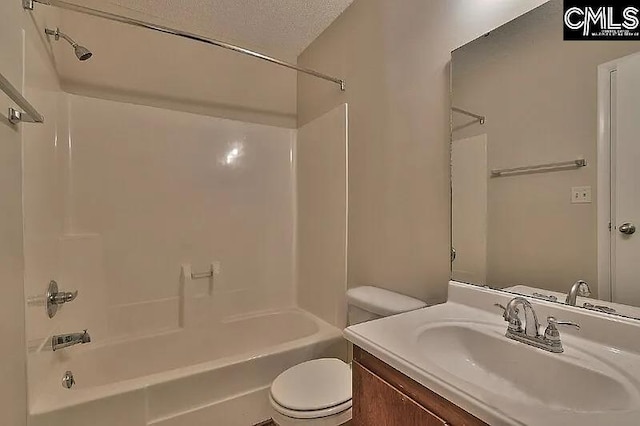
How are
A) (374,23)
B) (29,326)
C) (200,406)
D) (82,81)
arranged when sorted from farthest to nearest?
(82,81)
(374,23)
(200,406)
(29,326)

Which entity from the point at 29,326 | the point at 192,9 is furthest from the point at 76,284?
the point at 192,9

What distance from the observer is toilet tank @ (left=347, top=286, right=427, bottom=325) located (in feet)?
4.53

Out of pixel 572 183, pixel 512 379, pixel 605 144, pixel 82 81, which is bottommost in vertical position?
pixel 512 379

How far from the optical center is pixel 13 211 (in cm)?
103

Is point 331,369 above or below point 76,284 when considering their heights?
below

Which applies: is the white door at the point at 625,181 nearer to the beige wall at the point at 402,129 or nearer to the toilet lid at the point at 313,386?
the beige wall at the point at 402,129

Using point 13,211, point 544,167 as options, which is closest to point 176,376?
point 13,211

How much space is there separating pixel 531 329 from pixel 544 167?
0.53 metres

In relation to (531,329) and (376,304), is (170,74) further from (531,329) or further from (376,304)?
(531,329)

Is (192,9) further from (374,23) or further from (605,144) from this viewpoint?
(605,144)

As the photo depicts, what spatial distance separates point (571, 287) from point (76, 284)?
7.77 feet

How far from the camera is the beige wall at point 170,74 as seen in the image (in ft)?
6.34

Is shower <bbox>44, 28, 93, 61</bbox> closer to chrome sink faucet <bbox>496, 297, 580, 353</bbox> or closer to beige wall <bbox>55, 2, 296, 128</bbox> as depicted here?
beige wall <bbox>55, 2, 296, 128</bbox>

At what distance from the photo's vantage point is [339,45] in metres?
2.06
